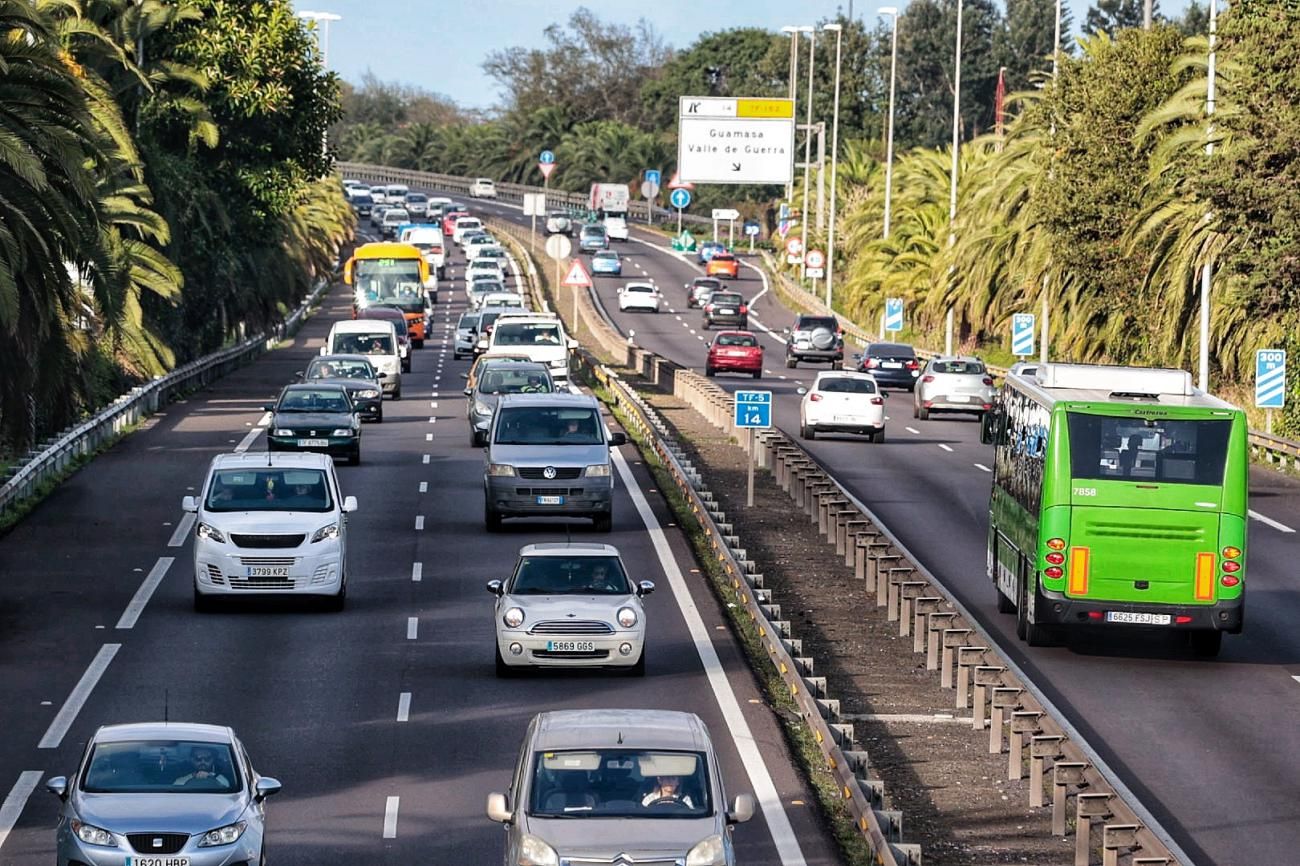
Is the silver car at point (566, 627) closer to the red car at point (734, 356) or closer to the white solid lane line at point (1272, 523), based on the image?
the white solid lane line at point (1272, 523)

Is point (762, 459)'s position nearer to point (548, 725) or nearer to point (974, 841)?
point (974, 841)

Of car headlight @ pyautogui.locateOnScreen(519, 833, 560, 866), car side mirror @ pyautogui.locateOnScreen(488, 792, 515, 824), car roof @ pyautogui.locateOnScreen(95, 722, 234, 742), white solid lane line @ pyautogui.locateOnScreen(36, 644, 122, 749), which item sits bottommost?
white solid lane line @ pyautogui.locateOnScreen(36, 644, 122, 749)

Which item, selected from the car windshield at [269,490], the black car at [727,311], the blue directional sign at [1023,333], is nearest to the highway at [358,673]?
the car windshield at [269,490]

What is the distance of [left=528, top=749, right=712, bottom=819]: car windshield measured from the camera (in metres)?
14.1

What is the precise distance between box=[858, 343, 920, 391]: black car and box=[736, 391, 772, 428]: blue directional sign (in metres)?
31.2

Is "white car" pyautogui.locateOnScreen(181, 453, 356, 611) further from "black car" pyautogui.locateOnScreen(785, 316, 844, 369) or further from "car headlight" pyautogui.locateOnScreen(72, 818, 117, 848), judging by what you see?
"black car" pyautogui.locateOnScreen(785, 316, 844, 369)

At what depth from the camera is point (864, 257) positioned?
98750 millimetres

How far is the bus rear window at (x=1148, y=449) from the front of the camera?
2461 cm

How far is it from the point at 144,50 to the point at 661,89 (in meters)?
128

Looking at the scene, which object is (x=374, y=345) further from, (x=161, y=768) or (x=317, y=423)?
(x=161, y=768)

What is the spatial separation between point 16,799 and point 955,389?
41.5 m

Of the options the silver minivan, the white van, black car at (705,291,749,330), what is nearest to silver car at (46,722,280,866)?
the silver minivan

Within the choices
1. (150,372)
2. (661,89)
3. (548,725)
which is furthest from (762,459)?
(661,89)

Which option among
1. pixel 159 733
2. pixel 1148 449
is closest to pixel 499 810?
pixel 159 733
